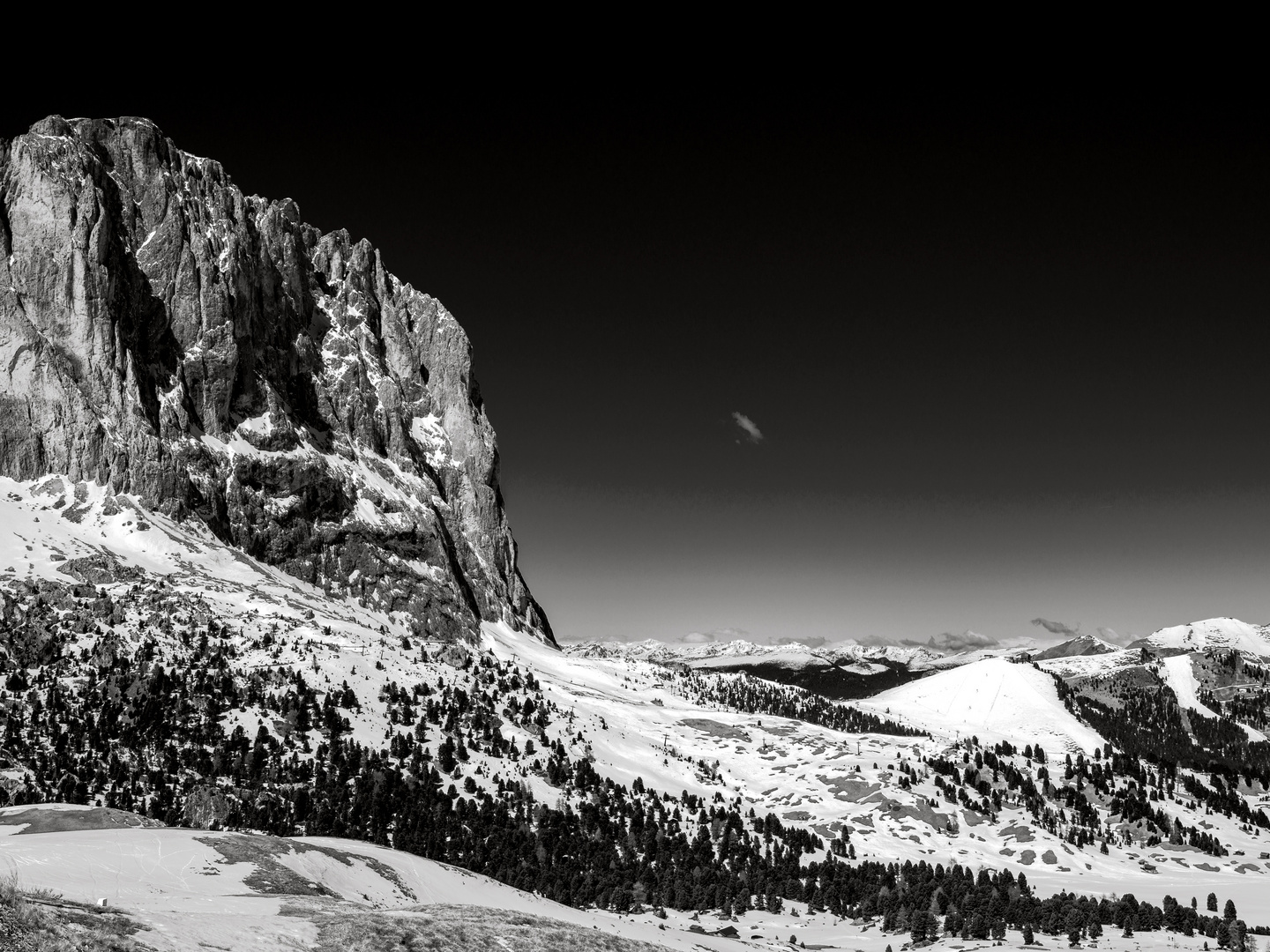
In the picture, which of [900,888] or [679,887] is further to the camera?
[900,888]

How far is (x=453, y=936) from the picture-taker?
34.2 m

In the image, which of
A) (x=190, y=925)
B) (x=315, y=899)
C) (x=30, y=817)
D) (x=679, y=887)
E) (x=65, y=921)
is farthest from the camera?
(x=679, y=887)

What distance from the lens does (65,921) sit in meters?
24.5

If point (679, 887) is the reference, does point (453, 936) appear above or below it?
above

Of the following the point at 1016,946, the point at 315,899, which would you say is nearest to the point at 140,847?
the point at 315,899

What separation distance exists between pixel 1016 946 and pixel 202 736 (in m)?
161

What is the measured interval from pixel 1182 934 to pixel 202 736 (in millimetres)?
185612

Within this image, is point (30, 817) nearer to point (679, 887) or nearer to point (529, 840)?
point (679, 887)

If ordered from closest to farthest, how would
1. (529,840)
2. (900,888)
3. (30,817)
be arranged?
(30,817), (900,888), (529,840)

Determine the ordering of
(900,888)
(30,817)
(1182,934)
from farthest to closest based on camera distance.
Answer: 1. (900,888)
2. (1182,934)
3. (30,817)

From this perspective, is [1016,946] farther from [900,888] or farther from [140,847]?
[140,847]

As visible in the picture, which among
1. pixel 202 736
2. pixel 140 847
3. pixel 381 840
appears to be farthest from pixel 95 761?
pixel 140 847

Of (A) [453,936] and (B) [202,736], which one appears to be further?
(B) [202,736]

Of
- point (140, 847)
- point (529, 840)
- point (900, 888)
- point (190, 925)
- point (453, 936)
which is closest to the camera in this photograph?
point (190, 925)
